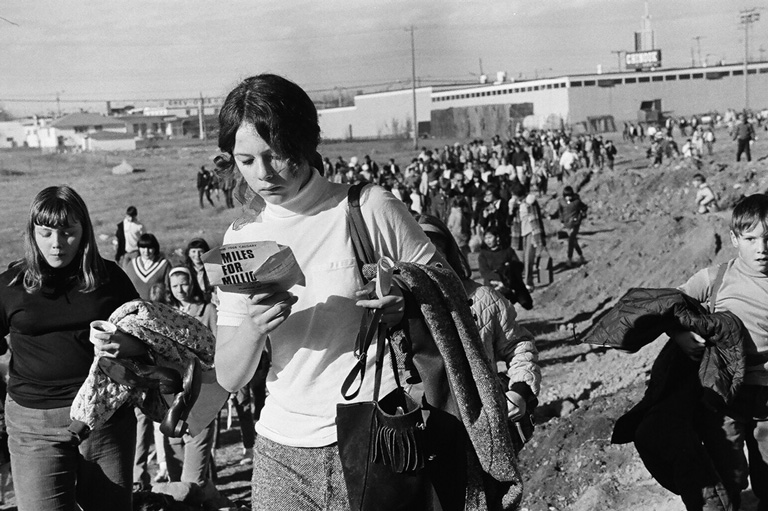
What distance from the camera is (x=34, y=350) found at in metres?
4.00

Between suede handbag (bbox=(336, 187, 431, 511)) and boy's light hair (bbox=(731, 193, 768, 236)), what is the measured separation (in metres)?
2.14

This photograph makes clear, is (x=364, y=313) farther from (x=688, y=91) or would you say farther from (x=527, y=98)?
(x=688, y=91)

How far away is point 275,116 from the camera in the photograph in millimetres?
2557

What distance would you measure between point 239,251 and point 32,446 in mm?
1998

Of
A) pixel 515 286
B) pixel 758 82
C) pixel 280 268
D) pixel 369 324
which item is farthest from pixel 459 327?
pixel 758 82

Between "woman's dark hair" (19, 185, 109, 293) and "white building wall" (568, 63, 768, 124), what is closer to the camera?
"woman's dark hair" (19, 185, 109, 293)

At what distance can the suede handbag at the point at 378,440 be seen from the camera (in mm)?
2498

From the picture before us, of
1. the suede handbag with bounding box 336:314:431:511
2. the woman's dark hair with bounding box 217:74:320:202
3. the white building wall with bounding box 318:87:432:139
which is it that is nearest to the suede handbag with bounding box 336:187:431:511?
the suede handbag with bounding box 336:314:431:511

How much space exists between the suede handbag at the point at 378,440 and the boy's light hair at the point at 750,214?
2.14 m

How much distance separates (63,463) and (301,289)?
6.08 ft

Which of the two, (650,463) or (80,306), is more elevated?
(80,306)

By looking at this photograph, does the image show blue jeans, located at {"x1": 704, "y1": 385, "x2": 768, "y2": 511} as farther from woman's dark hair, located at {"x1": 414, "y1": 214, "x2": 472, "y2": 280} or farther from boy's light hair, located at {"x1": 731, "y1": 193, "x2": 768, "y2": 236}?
woman's dark hair, located at {"x1": 414, "y1": 214, "x2": 472, "y2": 280}

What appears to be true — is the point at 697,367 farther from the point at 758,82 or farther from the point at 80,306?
the point at 758,82

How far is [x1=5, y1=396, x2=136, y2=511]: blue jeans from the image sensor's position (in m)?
3.92
